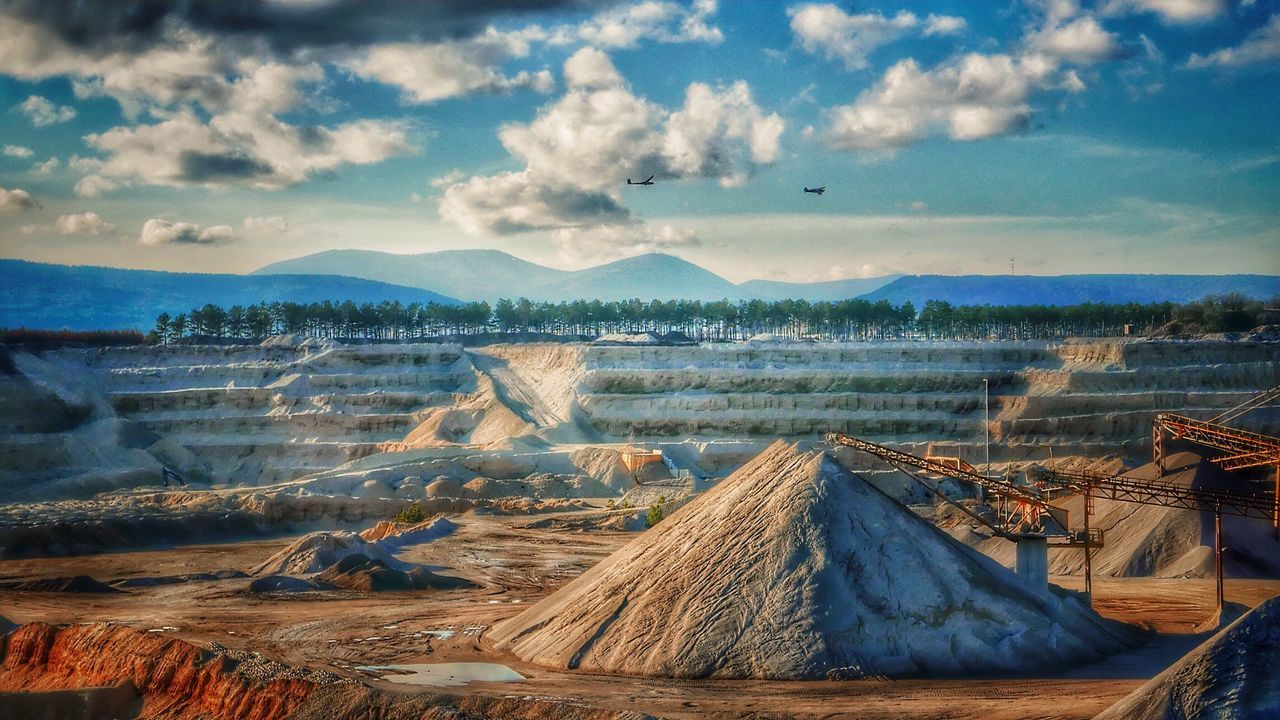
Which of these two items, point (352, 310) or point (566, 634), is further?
point (352, 310)

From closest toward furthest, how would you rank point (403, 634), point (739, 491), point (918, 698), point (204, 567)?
point (918, 698) < point (739, 491) < point (403, 634) < point (204, 567)

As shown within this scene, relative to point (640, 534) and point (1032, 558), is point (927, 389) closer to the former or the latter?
point (640, 534)

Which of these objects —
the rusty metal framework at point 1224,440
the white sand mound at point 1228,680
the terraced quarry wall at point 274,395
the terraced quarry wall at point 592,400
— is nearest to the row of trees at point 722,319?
the terraced quarry wall at point 274,395

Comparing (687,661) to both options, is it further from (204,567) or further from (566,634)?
(204,567)

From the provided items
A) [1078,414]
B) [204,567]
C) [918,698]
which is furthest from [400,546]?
[1078,414]

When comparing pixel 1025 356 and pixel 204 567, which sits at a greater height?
pixel 1025 356
